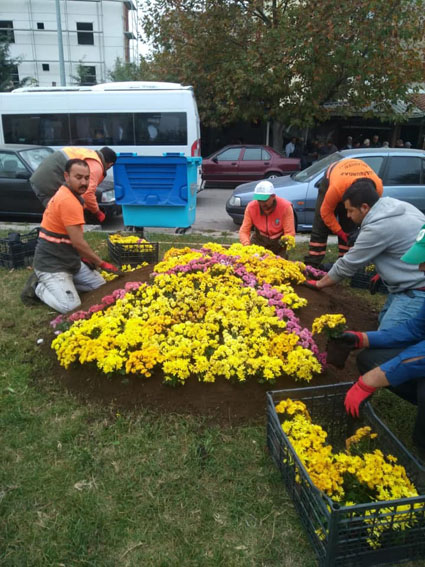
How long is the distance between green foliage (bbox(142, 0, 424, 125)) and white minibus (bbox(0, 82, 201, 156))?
13.2 feet

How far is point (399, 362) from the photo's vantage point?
106 inches

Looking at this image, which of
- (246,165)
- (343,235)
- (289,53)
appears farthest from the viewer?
(246,165)

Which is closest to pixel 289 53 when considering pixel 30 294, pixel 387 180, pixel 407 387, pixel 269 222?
pixel 387 180

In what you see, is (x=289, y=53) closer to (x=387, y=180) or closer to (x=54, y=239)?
(x=387, y=180)

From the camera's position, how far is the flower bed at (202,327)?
3500 millimetres

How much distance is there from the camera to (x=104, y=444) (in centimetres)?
309

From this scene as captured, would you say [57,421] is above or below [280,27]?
below

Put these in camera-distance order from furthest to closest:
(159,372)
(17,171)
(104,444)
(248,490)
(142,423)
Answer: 1. (17,171)
2. (159,372)
3. (142,423)
4. (104,444)
5. (248,490)

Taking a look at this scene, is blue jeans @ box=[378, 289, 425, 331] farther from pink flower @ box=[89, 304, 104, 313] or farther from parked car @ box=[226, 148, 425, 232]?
parked car @ box=[226, 148, 425, 232]

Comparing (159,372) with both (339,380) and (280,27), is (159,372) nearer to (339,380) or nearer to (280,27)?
(339,380)

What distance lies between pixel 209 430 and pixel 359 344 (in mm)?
1207

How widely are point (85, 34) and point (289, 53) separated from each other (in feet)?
103

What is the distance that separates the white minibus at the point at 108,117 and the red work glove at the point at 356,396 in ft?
37.8

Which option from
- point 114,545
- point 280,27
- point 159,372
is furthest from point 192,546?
point 280,27
